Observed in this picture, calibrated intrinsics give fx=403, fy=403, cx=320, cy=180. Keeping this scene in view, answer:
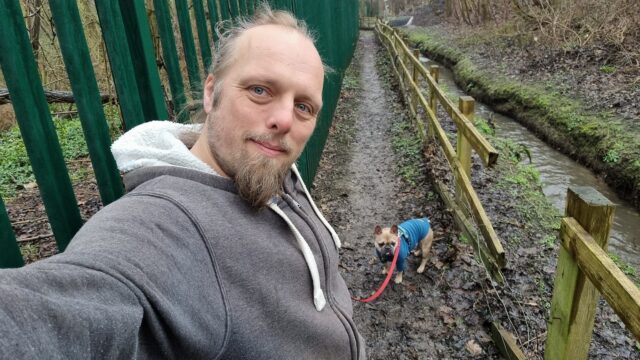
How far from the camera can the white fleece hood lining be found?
1294 mm

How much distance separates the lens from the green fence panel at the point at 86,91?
4.28ft

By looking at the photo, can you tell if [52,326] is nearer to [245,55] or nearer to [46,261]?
[46,261]

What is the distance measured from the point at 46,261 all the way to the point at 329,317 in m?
1.06

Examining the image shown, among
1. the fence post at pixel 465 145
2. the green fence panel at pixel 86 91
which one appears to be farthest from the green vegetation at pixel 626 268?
the green fence panel at pixel 86 91

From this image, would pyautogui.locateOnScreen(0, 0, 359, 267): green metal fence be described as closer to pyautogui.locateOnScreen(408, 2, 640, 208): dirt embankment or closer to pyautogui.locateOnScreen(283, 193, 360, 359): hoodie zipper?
pyautogui.locateOnScreen(283, 193, 360, 359): hoodie zipper

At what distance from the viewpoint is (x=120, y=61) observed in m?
1.54

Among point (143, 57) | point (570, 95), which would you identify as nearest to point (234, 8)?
point (143, 57)

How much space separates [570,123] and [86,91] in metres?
8.65

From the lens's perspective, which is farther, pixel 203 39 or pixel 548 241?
pixel 548 241

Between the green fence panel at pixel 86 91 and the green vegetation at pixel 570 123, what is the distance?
6920mm

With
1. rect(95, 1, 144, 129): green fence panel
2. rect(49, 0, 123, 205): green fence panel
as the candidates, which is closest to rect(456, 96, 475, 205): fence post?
rect(95, 1, 144, 129): green fence panel

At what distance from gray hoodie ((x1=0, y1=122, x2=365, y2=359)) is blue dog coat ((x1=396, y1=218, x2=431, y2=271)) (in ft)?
7.44

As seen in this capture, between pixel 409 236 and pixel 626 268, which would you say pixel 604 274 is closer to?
pixel 409 236

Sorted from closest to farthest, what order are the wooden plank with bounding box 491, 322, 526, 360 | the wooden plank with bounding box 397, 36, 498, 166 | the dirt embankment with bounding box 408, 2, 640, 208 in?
the wooden plank with bounding box 491, 322, 526, 360 < the wooden plank with bounding box 397, 36, 498, 166 < the dirt embankment with bounding box 408, 2, 640, 208
